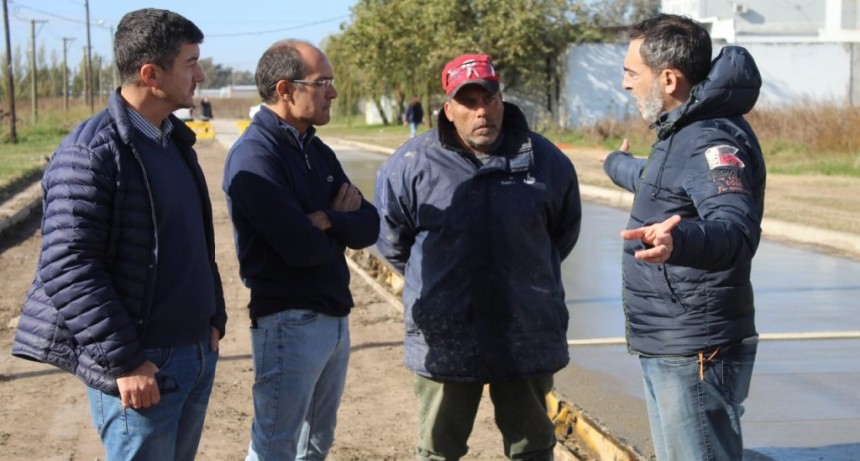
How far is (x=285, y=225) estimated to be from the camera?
Result: 3900 mm

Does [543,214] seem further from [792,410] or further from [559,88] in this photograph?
[559,88]

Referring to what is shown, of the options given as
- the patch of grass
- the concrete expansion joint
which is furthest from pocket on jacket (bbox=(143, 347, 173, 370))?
the patch of grass

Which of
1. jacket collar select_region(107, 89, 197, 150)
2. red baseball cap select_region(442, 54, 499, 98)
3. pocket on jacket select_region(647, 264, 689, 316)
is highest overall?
red baseball cap select_region(442, 54, 499, 98)

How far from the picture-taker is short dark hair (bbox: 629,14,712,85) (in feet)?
11.7

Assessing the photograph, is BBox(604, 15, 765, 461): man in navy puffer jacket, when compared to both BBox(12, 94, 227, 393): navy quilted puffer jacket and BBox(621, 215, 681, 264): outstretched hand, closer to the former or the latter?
BBox(621, 215, 681, 264): outstretched hand

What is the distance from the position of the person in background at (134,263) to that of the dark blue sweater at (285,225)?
0.37 metres

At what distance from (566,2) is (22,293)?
3677 centimetres

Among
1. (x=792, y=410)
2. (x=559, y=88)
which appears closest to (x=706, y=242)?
(x=792, y=410)

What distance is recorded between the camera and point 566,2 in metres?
44.8

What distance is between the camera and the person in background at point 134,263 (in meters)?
3.13

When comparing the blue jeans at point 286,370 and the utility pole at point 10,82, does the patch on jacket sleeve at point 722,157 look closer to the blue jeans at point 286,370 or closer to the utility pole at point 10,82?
the blue jeans at point 286,370

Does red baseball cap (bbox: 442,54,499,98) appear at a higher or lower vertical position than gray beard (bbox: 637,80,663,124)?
higher

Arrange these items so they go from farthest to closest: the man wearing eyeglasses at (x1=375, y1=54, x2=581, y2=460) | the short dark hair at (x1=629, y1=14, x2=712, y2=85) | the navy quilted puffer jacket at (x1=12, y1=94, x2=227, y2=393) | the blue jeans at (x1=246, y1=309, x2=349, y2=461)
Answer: the man wearing eyeglasses at (x1=375, y1=54, x2=581, y2=460)
the blue jeans at (x1=246, y1=309, x2=349, y2=461)
the short dark hair at (x1=629, y1=14, x2=712, y2=85)
the navy quilted puffer jacket at (x1=12, y1=94, x2=227, y2=393)

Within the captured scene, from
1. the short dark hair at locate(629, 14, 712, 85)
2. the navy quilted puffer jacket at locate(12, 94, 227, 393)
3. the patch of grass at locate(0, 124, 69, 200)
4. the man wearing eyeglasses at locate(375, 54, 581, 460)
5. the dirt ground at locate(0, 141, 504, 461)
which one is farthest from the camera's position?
the patch of grass at locate(0, 124, 69, 200)
